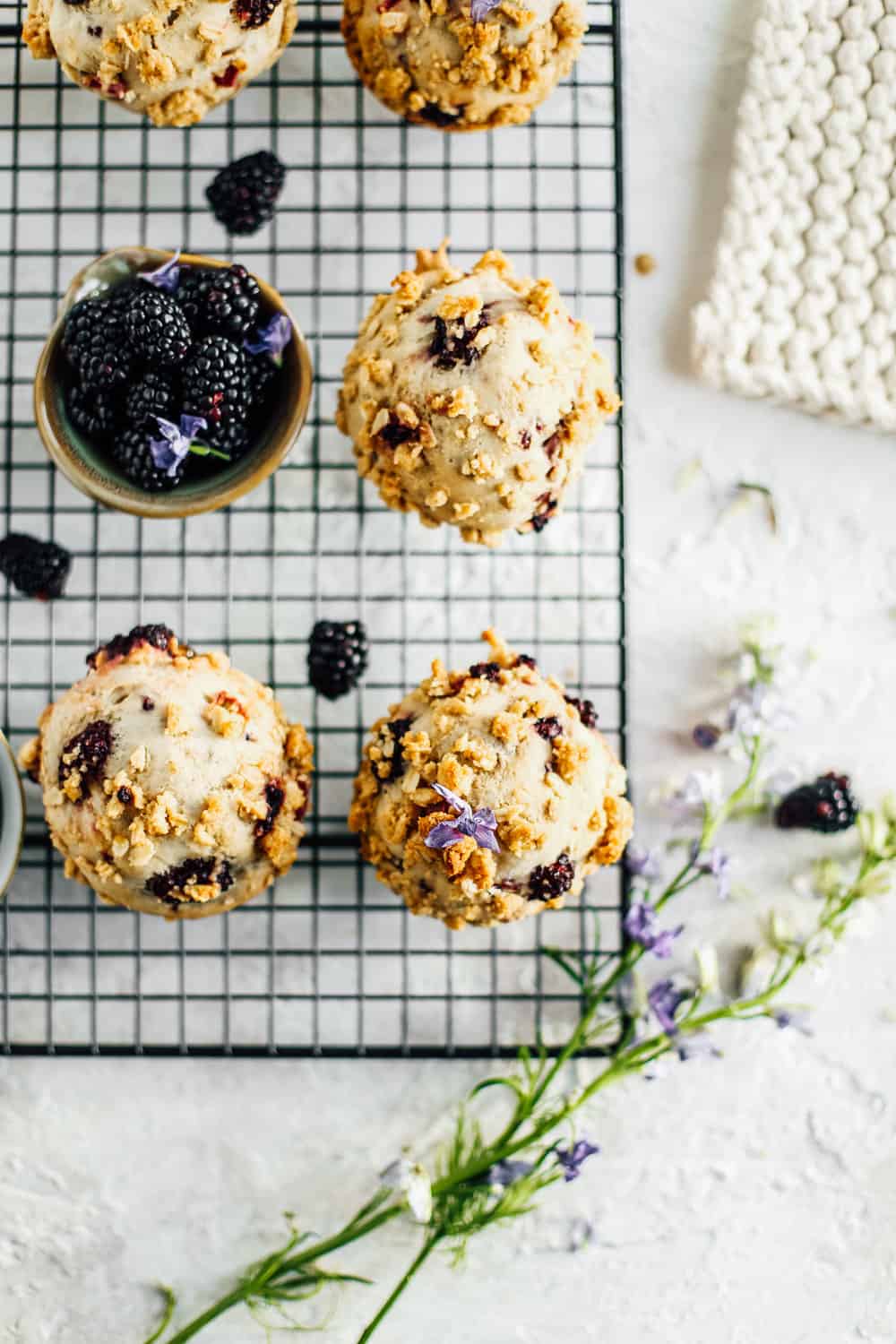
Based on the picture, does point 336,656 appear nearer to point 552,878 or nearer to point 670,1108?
point 552,878

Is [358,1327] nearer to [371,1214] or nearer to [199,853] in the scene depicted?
[371,1214]

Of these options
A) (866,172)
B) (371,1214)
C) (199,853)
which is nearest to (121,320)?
(199,853)

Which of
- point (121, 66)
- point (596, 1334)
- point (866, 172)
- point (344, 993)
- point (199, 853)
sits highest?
point (121, 66)

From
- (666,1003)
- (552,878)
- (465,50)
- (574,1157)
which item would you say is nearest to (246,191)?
(465,50)

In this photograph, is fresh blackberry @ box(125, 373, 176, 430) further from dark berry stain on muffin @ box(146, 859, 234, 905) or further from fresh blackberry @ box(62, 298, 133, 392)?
dark berry stain on muffin @ box(146, 859, 234, 905)

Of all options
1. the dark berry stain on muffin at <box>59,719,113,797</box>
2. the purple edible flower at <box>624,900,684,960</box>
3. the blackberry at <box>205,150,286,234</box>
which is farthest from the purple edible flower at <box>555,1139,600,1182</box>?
the blackberry at <box>205,150,286,234</box>

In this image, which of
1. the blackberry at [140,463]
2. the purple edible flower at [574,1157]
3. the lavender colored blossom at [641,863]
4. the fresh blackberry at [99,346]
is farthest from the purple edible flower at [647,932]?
the fresh blackberry at [99,346]
